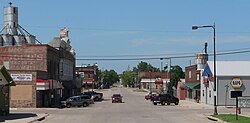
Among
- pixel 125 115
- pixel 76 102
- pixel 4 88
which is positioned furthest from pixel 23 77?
pixel 125 115

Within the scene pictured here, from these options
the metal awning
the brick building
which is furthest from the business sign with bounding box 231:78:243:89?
the brick building

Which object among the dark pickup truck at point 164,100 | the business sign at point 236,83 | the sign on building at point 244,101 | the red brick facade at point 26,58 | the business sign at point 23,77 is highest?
the red brick facade at point 26,58

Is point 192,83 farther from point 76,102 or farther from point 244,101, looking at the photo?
point 244,101

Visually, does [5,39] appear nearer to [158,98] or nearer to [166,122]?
[158,98]

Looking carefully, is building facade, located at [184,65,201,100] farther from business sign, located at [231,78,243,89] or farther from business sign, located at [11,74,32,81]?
business sign, located at [11,74,32,81]

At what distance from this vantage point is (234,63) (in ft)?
226

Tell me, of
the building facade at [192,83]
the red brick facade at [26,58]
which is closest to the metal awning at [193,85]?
the building facade at [192,83]

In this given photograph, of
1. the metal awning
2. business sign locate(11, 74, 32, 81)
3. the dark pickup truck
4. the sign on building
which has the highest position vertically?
business sign locate(11, 74, 32, 81)

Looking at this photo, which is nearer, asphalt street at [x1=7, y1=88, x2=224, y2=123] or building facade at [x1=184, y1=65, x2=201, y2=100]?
asphalt street at [x1=7, y1=88, x2=224, y2=123]

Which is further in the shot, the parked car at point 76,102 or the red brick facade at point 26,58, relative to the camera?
the red brick facade at point 26,58

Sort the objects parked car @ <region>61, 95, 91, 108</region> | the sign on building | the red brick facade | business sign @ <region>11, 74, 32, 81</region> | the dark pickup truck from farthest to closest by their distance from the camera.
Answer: the dark pickup truck → the red brick facade → parked car @ <region>61, 95, 91, 108</region> → business sign @ <region>11, 74, 32, 81</region> → the sign on building

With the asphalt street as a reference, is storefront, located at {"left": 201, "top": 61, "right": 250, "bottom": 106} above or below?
above

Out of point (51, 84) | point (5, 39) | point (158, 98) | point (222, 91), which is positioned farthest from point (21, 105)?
point (222, 91)

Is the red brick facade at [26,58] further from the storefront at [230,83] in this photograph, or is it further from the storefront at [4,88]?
the storefront at [4,88]
